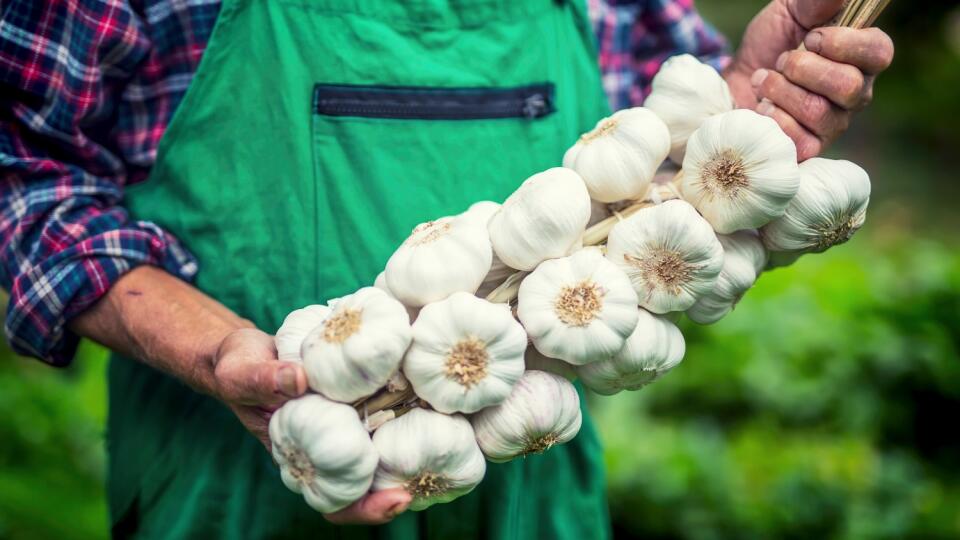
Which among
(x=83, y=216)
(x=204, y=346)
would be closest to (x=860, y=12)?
(x=204, y=346)

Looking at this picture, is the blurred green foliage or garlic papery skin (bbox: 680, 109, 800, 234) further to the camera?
the blurred green foliage

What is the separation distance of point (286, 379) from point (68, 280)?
1.20ft

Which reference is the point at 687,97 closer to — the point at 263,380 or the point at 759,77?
the point at 759,77

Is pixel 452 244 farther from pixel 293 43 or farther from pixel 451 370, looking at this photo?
pixel 293 43

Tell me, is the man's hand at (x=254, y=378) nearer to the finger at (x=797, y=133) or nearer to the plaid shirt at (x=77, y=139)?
the plaid shirt at (x=77, y=139)

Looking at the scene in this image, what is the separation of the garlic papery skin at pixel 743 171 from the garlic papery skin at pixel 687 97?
65 millimetres

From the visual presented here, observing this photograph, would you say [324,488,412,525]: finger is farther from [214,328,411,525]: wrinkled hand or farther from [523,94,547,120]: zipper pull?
[523,94,547,120]: zipper pull

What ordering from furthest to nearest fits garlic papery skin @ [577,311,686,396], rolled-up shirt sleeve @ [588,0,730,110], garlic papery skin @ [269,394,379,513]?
rolled-up shirt sleeve @ [588,0,730,110]
garlic papery skin @ [577,311,686,396]
garlic papery skin @ [269,394,379,513]

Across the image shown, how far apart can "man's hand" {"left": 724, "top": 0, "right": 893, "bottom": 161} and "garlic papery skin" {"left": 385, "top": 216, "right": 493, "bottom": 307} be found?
1.23ft

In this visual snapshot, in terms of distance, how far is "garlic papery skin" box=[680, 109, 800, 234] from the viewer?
89cm

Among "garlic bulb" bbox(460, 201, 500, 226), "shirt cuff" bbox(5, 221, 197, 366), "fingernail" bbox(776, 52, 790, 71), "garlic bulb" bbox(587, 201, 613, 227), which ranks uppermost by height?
"fingernail" bbox(776, 52, 790, 71)

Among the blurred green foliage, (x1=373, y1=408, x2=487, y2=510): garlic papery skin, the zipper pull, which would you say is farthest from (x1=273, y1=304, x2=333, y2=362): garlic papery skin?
the blurred green foliage

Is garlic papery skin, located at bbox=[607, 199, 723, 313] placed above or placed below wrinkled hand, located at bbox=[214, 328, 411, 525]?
above

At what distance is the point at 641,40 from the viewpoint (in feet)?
4.52
